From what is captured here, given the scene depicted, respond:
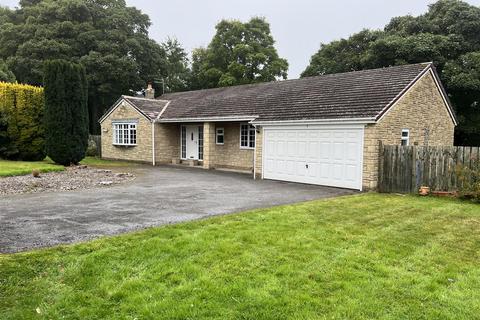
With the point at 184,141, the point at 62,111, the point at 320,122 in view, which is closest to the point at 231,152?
the point at 184,141

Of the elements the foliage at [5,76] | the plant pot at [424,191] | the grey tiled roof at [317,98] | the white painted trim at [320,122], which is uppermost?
the foliage at [5,76]

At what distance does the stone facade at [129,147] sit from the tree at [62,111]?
588 cm

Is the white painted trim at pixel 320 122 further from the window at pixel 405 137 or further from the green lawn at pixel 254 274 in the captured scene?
the green lawn at pixel 254 274

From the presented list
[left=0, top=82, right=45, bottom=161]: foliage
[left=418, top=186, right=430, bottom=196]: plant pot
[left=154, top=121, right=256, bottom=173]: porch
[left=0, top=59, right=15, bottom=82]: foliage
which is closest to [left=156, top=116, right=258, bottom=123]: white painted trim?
[left=154, top=121, right=256, bottom=173]: porch

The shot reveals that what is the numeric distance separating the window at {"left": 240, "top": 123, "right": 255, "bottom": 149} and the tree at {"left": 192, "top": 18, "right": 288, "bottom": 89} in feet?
61.8

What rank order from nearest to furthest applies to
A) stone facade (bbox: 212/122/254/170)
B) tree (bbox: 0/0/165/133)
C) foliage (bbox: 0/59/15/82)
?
1. stone facade (bbox: 212/122/254/170)
2. foliage (bbox: 0/59/15/82)
3. tree (bbox: 0/0/165/133)

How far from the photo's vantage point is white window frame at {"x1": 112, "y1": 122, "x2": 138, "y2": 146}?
27.1m

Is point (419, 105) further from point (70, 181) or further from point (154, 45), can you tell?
point (154, 45)

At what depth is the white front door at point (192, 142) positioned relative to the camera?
2538 cm

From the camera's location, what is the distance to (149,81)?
136ft

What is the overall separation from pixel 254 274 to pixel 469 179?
9.87 m

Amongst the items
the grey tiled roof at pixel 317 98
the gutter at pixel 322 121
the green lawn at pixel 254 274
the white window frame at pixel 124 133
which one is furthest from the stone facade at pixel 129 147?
the green lawn at pixel 254 274

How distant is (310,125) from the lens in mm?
16266

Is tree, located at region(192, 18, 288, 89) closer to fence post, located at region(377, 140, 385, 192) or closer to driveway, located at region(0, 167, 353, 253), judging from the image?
driveway, located at region(0, 167, 353, 253)
